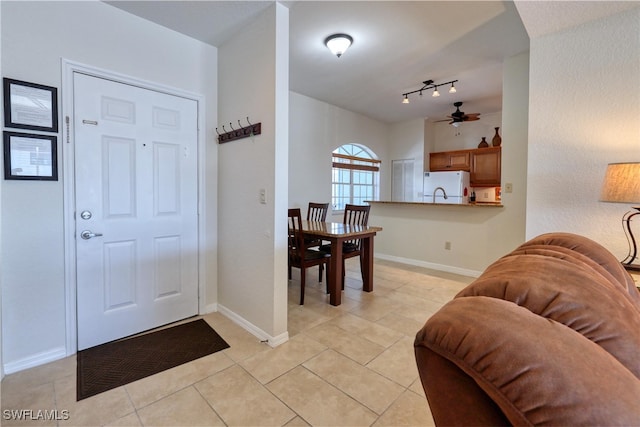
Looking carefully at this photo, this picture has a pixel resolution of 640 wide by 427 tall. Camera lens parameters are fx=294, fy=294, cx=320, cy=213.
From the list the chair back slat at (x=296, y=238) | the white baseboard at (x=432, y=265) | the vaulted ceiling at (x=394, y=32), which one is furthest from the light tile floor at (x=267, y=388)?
the vaulted ceiling at (x=394, y=32)

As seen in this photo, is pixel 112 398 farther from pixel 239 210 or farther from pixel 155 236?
pixel 239 210

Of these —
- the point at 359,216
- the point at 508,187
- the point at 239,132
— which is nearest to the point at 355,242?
the point at 359,216

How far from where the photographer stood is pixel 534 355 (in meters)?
0.45

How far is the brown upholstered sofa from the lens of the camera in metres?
0.42

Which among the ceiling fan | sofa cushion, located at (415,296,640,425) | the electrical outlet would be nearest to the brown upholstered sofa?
sofa cushion, located at (415,296,640,425)

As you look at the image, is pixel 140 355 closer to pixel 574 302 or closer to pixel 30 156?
pixel 30 156

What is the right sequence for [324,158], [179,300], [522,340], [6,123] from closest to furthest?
[522,340], [6,123], [179,300], [324,158]

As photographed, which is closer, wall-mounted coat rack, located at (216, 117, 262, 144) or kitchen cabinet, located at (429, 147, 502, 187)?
wall-mounted coat rack, located at (216, 117, 262, 144)

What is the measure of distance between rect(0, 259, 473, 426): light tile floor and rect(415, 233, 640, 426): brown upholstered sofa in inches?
48.6

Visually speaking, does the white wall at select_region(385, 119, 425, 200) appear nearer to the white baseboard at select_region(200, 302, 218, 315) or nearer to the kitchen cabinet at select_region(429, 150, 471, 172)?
the kitchen cabinet at select_region(429, 150, 471, 172)

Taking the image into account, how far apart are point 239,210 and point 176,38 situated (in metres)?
1.59

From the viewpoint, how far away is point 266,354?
2.15m

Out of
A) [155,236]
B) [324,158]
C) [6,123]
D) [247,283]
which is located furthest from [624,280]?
[324,158]

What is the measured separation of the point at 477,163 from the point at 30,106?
21.7 ft
